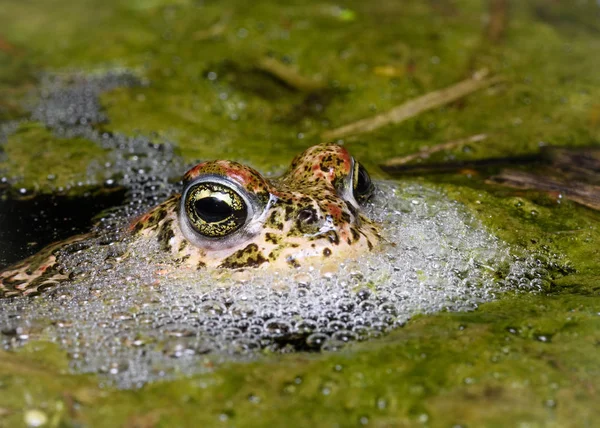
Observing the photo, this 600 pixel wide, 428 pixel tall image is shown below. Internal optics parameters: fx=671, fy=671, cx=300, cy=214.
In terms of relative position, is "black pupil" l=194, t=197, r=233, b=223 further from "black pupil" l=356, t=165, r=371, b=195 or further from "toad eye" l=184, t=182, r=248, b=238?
"black pupil" l=356, t=165, r=371, b=195

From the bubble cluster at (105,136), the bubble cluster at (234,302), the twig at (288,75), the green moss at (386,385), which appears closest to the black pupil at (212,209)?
the bubble cluster at (234,302)

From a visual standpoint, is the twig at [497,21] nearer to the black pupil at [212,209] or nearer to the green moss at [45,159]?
the green moss at [45,159]

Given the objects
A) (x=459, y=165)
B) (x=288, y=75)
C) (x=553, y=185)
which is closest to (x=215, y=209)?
(x=459, y=165)

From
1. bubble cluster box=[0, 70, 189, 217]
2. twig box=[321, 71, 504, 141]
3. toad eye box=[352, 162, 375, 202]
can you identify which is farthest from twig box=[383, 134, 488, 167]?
bubble cluster box=[0, 70, 189, 217]

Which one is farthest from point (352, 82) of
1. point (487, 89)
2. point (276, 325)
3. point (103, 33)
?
point (276, 325)

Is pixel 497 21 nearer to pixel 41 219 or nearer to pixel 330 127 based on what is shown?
pixel 330 127

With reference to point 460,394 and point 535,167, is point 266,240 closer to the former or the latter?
point 460,394

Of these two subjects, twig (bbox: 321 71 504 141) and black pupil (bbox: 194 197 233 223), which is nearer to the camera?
black pupil (bbox: 194 197 233 223)
